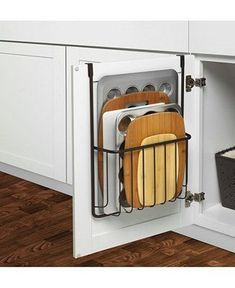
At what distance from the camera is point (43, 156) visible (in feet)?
10.3

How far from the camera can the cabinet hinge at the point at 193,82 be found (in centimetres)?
235

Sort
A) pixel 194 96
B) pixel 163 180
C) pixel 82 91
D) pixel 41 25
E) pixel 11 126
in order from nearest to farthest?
pixel 82 91
pixel 163 180
pixel 194 96
pixel 41 25
pixel 11 126

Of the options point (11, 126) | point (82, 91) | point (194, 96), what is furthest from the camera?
point (11, 126)

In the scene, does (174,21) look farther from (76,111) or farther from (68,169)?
(68,169)

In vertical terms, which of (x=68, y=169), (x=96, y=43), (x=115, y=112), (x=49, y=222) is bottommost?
(x=49, y=222)

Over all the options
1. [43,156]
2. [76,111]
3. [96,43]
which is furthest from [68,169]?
[76,111]

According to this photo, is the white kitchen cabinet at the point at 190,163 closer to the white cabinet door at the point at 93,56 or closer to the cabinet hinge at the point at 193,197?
the cabinet hinge at the point at 193,197

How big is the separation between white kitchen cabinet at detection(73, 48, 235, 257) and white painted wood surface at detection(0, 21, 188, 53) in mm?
127

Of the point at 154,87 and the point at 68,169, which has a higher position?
the point at 154,87

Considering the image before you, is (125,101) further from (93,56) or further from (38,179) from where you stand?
(38,179)

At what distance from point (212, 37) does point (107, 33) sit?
A: 20.7 inches

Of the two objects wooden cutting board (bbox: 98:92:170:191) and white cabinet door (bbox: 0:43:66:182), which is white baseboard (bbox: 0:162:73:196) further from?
wooden cutting board (bbox: 98:92:170:191)

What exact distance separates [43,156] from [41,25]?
585 millimetres

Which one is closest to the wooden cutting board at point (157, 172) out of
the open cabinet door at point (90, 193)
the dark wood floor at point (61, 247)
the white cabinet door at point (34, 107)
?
the open cabinet door at point (90, 193)
